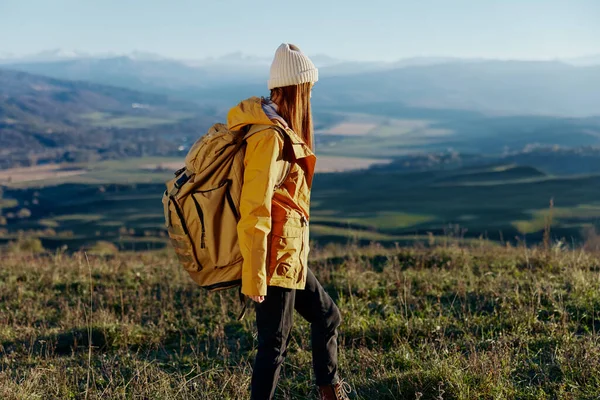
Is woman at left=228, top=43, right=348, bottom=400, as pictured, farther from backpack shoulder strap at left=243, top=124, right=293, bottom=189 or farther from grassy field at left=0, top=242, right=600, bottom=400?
grassy field at left=0, top=242, right=600, bottom=400

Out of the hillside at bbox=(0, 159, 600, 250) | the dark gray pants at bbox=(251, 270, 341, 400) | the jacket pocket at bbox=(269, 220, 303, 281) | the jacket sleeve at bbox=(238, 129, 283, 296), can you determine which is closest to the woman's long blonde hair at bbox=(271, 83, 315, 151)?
the jacket sleeve at bbox=(238, 129, 283, 296)

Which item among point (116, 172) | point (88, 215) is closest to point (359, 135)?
point (116, 172)

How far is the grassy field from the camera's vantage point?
10.9 ft

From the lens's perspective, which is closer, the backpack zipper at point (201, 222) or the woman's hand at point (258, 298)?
the woman's hand at point (258, 298)

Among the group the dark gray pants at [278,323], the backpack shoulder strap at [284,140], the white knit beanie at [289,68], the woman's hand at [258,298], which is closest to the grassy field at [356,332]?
the dark gray pants at [278,323]

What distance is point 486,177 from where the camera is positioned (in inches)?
3009

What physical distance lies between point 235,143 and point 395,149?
5840 inches

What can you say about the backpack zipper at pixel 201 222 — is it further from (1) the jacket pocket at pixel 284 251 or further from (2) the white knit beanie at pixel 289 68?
(2) the white knit beanie at pixel 289 68

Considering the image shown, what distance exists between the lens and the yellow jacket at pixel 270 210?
263 cm

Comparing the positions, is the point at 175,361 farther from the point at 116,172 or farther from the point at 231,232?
the point at 116,172

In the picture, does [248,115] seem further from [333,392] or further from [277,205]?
[333,392]

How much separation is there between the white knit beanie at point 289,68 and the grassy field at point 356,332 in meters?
1.78

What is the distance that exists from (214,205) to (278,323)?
0.67m

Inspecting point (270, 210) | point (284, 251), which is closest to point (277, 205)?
point (270, 210)
